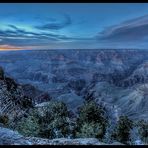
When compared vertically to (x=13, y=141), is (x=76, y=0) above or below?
above

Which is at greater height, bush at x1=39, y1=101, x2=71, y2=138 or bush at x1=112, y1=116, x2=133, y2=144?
bush at x1=39, y1=101, x2=71, y2=138

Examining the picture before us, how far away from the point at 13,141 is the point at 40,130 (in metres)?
12.8

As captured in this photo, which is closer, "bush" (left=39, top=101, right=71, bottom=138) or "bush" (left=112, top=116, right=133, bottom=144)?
"bush" (left=39, top=101, right=71, bottom=138)

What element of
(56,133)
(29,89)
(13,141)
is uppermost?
(13,141)

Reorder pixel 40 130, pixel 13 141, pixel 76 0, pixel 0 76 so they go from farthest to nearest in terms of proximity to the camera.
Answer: pixel 0 76 → pixel 40 130 → pixel 13 141 → pixel 76 0

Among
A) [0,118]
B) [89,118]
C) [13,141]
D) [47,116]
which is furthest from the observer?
[0,118]

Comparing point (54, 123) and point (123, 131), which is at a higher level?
point (54, 123)

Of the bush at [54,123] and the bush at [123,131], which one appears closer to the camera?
→ the bush at [54,123]

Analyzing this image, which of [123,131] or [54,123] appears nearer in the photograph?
[54,123]

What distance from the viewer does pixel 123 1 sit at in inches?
380

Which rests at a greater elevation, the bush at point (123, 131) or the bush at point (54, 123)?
the bush at point (54, 123)

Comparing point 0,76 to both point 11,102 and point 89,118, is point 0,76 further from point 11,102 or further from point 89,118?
point 89,118

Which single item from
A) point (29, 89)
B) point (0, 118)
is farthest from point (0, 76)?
point (29, 89)

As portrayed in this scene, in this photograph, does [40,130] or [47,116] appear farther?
[47,116]
